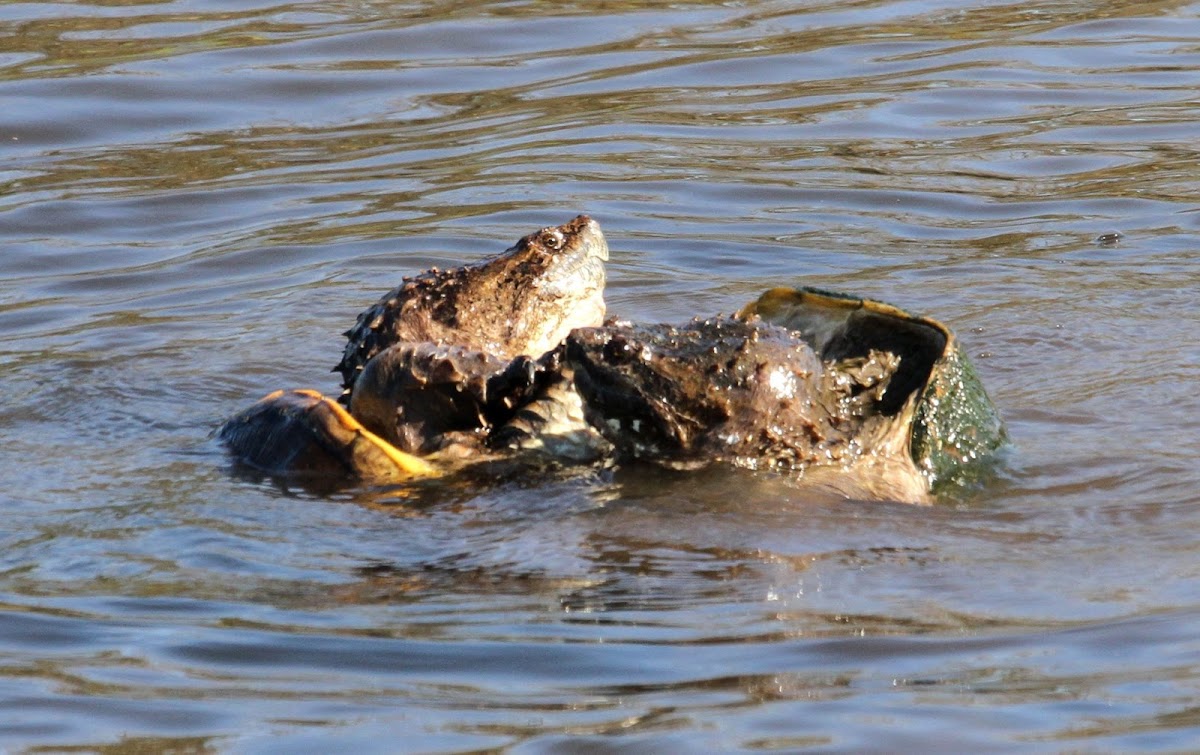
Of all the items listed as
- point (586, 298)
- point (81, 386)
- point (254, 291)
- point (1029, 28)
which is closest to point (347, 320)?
point (254, 291)

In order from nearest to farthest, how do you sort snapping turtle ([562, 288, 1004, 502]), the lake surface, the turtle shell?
1. the lake surface
2. snapping turtle ([562, 288, 1004, 502])
3. the turtle shell

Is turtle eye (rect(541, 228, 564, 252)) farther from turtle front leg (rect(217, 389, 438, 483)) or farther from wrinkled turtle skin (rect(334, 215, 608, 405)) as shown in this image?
turtle front leg (rect(217, 389, 438, 483))

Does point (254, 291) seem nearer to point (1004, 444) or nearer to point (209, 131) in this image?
point (209, 131)

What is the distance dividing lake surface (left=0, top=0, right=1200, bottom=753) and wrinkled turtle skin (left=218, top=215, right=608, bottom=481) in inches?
5.6

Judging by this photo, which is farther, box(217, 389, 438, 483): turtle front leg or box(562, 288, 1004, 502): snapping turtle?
box(217, 389, 438, 483): turtle front leg

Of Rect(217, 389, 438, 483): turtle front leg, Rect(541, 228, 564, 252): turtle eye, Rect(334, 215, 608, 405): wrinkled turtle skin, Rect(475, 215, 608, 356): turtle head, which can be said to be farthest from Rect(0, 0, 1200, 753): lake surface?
Rect(541, 228, 564, 252): turtle eye

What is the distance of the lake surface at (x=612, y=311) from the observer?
3.24 meters

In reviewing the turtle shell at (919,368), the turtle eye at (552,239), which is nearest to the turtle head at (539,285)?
the turtle eye at (552,239)

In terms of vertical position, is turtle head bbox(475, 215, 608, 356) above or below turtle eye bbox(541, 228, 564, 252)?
below

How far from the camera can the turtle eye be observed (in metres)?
4.83

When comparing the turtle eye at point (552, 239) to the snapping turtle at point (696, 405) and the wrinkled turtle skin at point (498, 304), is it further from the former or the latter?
the snapping turtle at point (696, 405)

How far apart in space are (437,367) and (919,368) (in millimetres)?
1164

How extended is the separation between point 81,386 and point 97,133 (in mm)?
3840

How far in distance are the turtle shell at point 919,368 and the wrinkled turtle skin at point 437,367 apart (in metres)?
0.56
